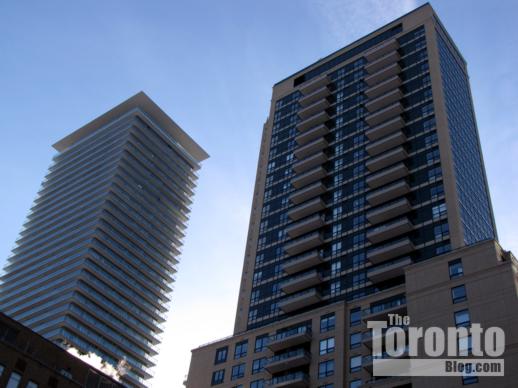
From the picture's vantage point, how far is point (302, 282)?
348 ft

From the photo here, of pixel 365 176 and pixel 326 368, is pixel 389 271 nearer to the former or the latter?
pixel 326 368

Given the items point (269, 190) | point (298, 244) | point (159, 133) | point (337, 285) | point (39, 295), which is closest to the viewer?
point (337, 285)

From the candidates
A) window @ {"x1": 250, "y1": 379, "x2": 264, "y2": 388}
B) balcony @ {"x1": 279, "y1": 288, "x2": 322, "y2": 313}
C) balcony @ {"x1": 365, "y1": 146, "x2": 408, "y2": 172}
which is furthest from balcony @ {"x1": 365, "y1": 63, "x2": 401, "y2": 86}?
window @ {"x1": 250, "y1": 379, "x2": 264, "y2": 388}

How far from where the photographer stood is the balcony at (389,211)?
10294 centimetres

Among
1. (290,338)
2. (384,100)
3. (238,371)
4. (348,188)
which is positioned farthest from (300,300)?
(384,100)

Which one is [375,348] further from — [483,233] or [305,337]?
[483,233]

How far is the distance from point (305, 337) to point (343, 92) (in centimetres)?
5460

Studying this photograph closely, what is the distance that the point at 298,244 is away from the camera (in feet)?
368

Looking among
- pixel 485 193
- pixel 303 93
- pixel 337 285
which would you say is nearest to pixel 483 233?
pixel 485 193

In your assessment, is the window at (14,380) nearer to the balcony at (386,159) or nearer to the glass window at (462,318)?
the glass window at (462,318)

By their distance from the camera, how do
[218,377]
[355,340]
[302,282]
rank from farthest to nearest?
1. [302,282]
2. [218,377]
3. [355,340]

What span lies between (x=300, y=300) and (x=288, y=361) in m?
12.7

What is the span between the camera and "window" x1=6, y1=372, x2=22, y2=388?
62.8 m

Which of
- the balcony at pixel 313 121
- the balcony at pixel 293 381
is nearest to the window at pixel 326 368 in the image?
the balcony at pixel 293 381
